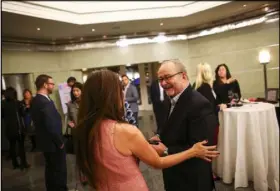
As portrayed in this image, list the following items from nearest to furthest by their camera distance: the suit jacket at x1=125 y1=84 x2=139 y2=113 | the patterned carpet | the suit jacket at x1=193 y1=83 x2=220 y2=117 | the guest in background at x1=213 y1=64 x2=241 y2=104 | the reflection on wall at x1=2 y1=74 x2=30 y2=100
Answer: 1. the patterned carpet
2. the suit jacket at x1=193 y1=83 x2=220 y2=117
3. the guest in background at x1=213 y1=64 x2=241 y2=104
4. the suit jacket at x1=125 y1=84 x2=139 y2=113
5. the reflection on wall at x1=2 y1=74 x2=30 y2=100

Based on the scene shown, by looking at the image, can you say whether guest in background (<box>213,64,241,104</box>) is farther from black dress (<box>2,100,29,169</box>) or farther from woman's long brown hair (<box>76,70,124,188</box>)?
black dress (<box>2,100,29,169</box>)

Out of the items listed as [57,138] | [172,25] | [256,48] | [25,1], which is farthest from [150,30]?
[57,138]

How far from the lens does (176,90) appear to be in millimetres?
1688

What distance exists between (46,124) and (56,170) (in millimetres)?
606

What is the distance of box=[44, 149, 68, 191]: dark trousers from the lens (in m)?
2.89

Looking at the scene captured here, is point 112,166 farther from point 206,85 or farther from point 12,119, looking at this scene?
point 12,119

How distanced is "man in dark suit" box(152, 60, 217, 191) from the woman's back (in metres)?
0.34

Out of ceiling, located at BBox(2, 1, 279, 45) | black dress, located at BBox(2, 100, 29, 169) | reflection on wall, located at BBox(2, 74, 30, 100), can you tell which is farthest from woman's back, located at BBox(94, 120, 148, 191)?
reflection on wall, located at BBox(2, 74, 30, 100)

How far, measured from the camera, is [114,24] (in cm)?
626

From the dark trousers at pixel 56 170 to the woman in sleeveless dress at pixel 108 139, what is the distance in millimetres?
1819

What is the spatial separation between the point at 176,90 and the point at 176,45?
6619 millimetres

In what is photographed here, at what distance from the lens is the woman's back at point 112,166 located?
118 cm

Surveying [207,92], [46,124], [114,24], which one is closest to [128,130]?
[46,124]

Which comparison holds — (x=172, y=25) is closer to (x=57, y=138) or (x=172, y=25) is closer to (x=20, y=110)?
(x=20, y=110)
